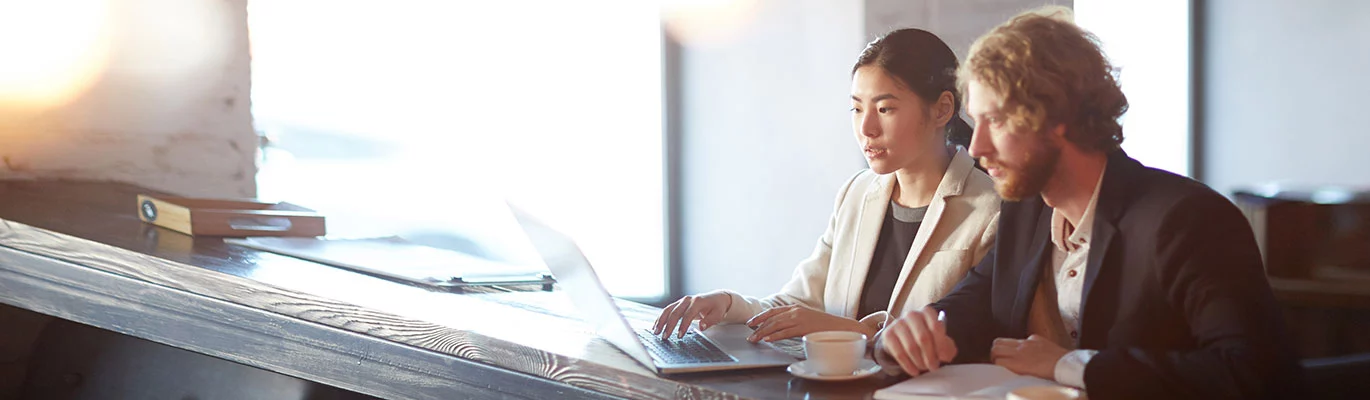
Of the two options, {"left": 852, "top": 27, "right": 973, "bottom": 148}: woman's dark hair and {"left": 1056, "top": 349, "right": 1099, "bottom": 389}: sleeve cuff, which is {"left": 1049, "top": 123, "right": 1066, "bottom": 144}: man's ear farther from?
{"left": 852, "top": 27, "right": 973, "bottom": 148}: woman's dark hair

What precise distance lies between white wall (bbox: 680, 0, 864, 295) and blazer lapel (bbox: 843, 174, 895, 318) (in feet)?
4.72

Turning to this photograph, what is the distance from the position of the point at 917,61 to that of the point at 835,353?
A: 88 centimetres

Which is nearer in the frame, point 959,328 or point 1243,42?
point 959,328

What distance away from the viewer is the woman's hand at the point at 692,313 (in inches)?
61.5

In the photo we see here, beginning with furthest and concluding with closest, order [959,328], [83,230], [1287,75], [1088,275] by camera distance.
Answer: [1287,75] → [83,230] → [959,328] → [1088,275]

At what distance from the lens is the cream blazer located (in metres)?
1.92

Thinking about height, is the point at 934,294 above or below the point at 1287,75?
below

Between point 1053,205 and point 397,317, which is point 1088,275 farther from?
→ point 397,317

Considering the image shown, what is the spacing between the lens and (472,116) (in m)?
4.19

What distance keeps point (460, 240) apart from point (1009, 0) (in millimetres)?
2198

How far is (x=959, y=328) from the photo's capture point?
4.87ft

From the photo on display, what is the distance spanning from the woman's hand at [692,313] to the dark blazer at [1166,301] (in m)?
0.35

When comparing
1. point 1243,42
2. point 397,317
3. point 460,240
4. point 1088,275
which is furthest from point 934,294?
point 460,240

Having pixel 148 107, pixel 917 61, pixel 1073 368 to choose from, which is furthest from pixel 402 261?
pixel 1073 368
